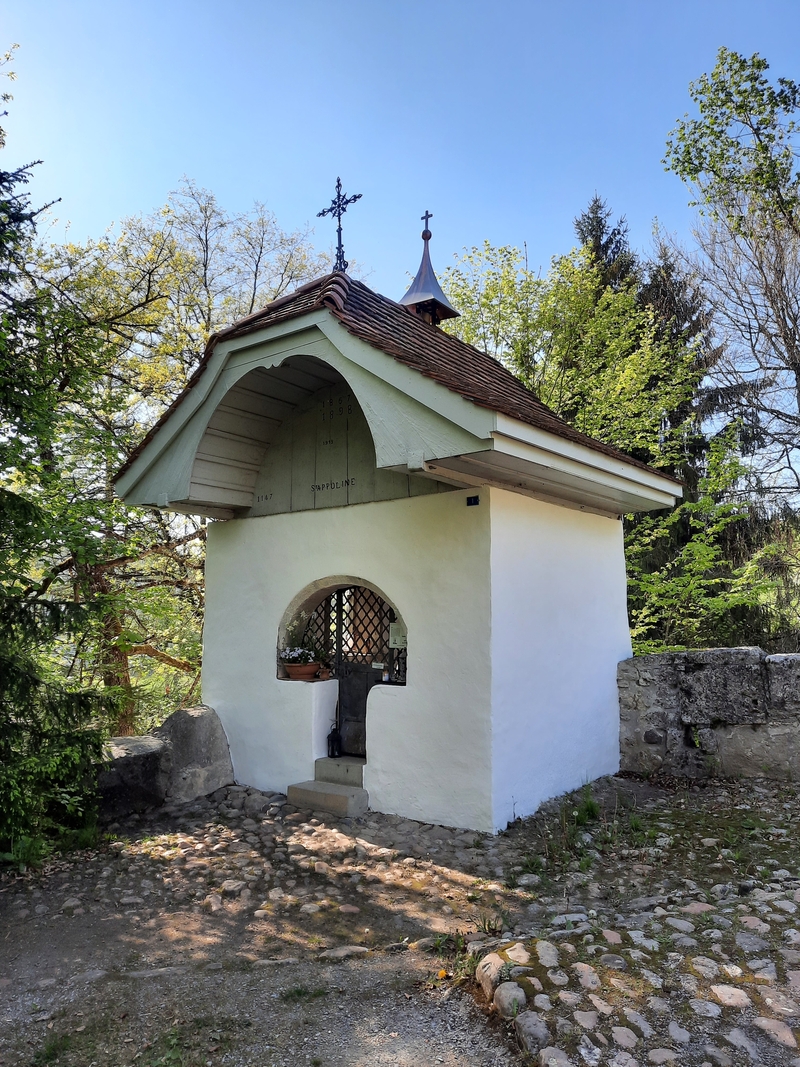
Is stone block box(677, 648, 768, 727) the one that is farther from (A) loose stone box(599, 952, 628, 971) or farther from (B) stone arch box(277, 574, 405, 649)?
(A) loose stone box(599, 952, 628, 971)

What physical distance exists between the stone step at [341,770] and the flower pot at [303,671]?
0.79 m

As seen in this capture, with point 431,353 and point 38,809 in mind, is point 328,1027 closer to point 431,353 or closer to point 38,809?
point 38,809

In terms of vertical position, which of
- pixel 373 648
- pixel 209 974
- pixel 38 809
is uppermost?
pixel 373 648

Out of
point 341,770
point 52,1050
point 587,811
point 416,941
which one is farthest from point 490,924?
point 341,770

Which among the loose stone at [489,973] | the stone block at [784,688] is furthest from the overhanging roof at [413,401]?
the loose stone at [489,973]

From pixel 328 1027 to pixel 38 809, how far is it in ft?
10.2

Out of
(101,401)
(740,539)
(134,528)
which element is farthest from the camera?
(740,539)

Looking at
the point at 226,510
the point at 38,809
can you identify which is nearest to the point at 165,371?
the point at 226,510

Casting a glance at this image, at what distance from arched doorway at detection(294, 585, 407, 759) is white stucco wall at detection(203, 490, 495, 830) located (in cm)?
24

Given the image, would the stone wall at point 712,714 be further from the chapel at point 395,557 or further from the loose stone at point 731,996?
Answer: the loose stone at point 731,996

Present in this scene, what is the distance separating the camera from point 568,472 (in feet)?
17.1

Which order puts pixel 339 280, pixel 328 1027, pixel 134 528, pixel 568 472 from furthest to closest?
pixel 134 528
pixel 339 280
pixel 568 472
pixel 328 1027

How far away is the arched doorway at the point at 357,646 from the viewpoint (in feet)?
20.8

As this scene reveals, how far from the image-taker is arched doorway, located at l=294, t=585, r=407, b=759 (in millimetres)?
6328
